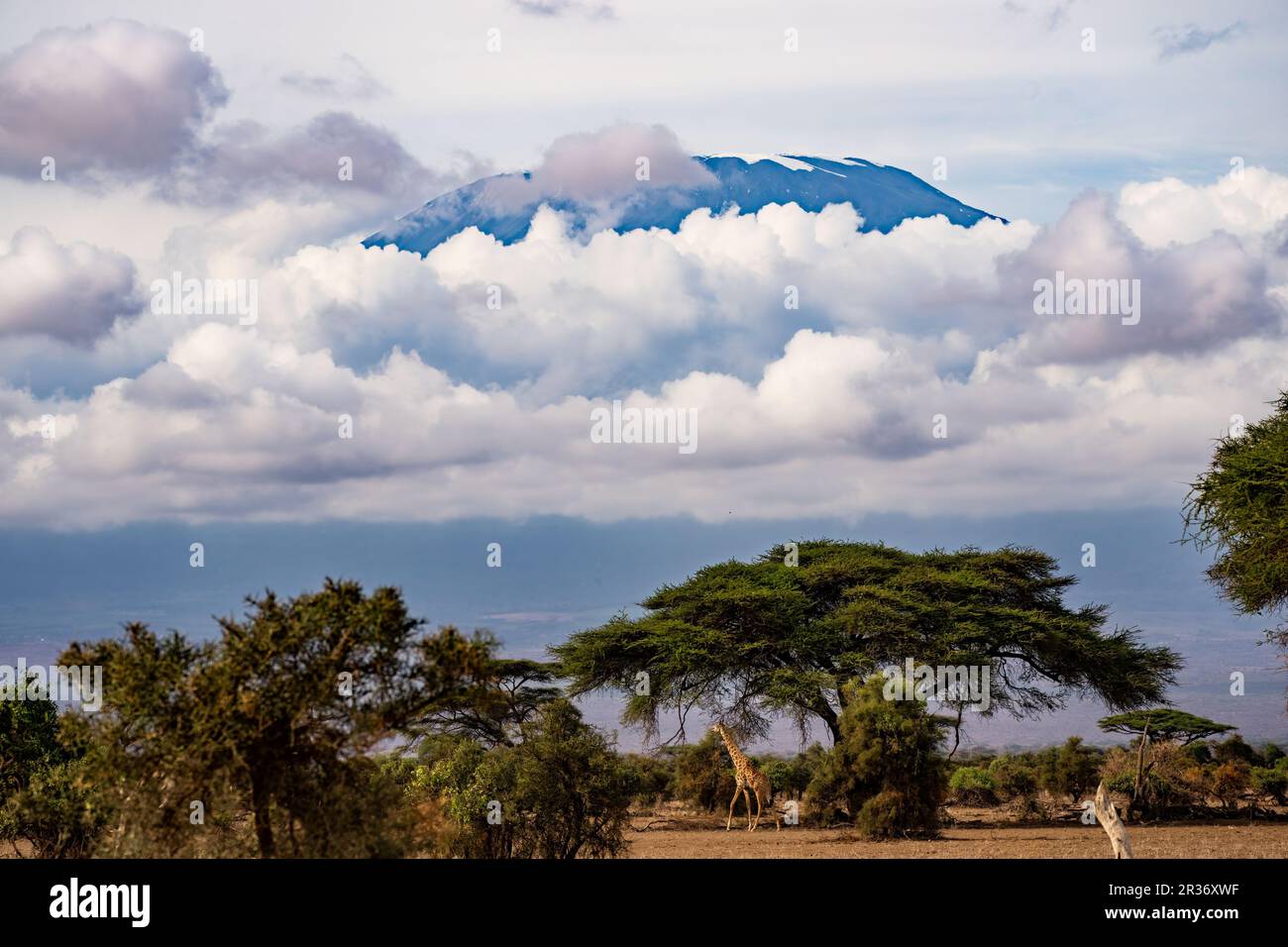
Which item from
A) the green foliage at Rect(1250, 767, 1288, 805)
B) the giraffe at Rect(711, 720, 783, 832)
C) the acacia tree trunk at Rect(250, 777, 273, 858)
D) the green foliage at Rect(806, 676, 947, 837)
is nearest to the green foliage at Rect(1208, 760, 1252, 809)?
the green foliage at Rect(1250, 767, 1288, 805)

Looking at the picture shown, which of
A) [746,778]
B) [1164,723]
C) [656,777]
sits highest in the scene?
[1164,723]

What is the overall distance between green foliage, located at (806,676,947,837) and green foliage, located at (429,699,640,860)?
23.3 ft

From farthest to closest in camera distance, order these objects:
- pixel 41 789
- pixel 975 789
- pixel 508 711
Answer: pixel 975 789
pixel 508 711
pixel 41 789

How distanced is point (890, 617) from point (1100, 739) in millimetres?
22243

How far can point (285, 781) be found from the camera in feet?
46.4

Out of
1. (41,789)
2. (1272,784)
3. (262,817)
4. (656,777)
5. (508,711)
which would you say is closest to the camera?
(262,817)

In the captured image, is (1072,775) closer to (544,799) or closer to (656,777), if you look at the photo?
(656,777)

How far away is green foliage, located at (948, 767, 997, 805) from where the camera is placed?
52.8 meters

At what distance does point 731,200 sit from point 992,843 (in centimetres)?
8165

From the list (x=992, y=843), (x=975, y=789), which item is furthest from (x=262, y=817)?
(x=975, y=789)

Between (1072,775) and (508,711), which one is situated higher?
(508,711)

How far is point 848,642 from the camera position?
4525 centimetres
